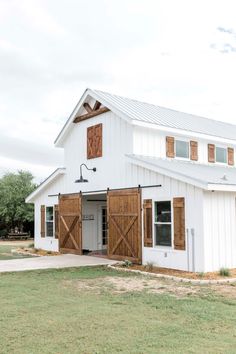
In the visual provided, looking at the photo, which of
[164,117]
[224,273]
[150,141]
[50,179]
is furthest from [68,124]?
[224,273]

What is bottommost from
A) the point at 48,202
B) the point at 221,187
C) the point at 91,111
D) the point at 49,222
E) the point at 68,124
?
the point at 49,222

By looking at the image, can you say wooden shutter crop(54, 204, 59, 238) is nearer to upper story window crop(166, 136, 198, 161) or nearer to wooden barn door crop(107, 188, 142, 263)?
wooden barn door crop(107, 188, 142, 263)

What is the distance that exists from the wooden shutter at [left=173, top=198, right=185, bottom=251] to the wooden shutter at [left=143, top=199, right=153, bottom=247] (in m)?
1.21

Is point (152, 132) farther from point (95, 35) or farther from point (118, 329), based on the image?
point (118, 329)

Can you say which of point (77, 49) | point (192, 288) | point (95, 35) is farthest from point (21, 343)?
point (77, 49)

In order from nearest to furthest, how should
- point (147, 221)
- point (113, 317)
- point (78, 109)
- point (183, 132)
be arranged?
point (113, 317) < point (147, 221) < point (183, 132) < point (78, 109)

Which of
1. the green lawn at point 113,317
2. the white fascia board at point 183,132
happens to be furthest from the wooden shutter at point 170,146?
the green lawn at point 113,317

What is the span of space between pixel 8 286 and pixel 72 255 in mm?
7363

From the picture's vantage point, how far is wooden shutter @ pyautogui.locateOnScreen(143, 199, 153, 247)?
14.1 m

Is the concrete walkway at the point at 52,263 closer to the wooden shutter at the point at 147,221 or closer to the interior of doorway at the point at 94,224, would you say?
the wooden shutter at the point at 147,221

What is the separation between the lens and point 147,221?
14.2m

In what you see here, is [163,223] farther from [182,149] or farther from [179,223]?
[182,149]

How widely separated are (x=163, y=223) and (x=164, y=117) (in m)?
5.83

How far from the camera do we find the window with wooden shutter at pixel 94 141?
16.9 m
